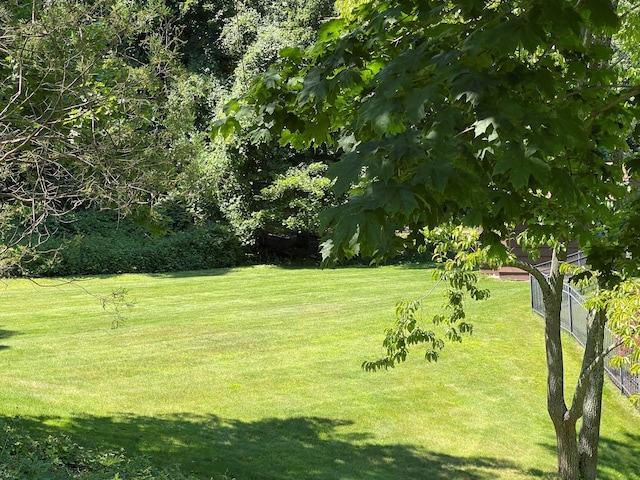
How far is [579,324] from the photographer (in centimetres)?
1415

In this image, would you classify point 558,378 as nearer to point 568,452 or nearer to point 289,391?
point 568,452

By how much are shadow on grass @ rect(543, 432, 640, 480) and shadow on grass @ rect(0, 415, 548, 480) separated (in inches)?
49.3

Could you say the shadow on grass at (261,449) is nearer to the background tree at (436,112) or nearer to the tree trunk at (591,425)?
the tree trunk at (591,425)

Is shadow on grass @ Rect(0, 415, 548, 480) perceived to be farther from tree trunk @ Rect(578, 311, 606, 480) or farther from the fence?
the fence

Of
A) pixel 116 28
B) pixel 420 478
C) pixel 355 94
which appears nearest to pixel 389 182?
pixel 355 94

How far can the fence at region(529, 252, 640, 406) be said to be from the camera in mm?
11594

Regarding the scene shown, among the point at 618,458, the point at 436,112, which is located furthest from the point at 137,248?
the point at 436,112

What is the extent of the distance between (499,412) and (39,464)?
731cm

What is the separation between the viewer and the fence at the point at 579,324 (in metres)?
11.6

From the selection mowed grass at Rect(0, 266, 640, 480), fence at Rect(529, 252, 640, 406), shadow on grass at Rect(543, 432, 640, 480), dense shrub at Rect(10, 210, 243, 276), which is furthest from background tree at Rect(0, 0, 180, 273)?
dense shrub at Rect(10, 210, 243, 276)

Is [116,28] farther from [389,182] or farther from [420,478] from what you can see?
[420,478]

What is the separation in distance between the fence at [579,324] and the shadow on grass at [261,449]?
314 cm

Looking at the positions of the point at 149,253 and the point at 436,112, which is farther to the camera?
the point at 149,253

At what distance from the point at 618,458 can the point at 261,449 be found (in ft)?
15.3
